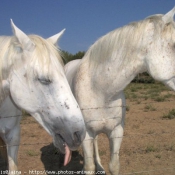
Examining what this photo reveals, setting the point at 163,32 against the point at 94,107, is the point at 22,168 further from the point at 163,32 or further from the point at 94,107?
the point at 163,32

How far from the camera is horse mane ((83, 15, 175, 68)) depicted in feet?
8.28

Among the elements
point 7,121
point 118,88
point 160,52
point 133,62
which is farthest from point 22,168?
point 160,52

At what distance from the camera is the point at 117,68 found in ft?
8.71

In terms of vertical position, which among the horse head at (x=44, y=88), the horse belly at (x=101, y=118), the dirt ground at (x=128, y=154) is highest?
the horse head at (x=44, y=88)

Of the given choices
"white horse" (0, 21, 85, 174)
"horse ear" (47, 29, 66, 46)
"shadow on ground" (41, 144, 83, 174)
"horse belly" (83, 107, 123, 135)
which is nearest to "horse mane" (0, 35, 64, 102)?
"white horse" (0, 21, 85, 174)

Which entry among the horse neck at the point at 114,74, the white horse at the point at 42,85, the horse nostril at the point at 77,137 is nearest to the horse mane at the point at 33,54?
the white horse at the point at 42,85

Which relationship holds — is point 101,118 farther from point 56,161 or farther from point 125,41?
point 56,161

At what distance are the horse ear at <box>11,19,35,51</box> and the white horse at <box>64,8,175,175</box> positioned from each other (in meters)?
1.17

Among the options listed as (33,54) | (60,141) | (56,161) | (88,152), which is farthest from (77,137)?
(56,161)

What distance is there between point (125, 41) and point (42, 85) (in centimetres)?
125

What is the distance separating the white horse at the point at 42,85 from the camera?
1.72 m

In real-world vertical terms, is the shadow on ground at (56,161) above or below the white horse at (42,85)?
below

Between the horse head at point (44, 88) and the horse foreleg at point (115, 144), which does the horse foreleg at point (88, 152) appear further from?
the horse head at point (44, 88)

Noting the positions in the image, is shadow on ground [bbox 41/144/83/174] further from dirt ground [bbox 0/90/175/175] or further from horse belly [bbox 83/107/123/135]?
horse belly [bbox 83/107/123/135]
